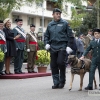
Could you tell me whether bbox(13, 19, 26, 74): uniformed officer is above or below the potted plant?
above

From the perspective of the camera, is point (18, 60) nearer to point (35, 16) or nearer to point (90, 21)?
point (90, 21)

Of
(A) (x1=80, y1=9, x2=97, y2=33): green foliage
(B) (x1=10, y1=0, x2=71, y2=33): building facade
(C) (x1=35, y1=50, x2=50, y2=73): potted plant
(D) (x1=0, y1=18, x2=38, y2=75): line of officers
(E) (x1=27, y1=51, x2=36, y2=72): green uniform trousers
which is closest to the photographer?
(D) (x1=0, y1=18, x2=38, y2=75): line of officers

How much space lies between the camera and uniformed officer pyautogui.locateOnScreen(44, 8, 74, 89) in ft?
37.2

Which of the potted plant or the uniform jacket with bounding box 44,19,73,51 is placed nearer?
the uniform jacket with bounding box 44,19,73,51

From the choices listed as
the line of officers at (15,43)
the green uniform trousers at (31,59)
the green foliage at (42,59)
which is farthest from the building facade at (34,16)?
the line of officers at (15,43)

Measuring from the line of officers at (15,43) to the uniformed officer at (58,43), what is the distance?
3340 mm

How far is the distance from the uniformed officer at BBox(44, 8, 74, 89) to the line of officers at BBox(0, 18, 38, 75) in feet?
11.0

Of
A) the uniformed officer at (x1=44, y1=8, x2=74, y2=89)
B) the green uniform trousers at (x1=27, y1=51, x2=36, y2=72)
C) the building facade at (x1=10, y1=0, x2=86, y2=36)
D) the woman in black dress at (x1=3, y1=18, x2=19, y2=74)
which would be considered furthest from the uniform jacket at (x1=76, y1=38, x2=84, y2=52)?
the building facade at (x1=10, y1=0, x2=86, y2=36)

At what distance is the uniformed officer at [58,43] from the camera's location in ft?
37.2

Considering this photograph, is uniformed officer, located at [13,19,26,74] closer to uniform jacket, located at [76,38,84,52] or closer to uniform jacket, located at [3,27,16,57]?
uniform jacket, located at [3,27,16,57]

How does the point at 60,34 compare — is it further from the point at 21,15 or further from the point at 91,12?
the point at 21,15

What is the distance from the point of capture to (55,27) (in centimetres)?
1145

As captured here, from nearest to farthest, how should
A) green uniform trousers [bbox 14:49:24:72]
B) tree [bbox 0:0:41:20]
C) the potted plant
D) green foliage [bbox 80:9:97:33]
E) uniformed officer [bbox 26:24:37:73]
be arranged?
1. green uniform trousers [bbox 14:49:24:72]
2. uniformed officer [bbox 26:24:37:73]
3. the potted plant
4. tree [bbox 0:0:41:20]
5. green foliage [bbox 80:9:97:33]

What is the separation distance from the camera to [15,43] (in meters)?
15.2
